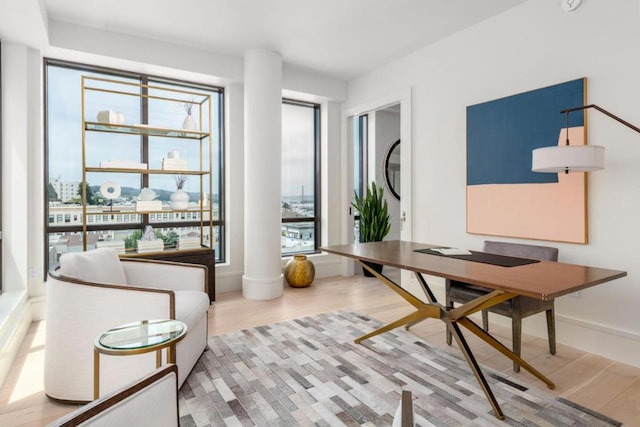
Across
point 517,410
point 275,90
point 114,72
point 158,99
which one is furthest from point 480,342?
point 114,72

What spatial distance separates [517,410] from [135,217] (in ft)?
12.5

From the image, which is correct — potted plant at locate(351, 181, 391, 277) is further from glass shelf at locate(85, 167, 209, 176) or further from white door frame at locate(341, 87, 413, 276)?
glass shelf at locate(85, 167, 209, 176)

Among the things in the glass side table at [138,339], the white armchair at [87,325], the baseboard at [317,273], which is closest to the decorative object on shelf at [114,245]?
the baseboard at [317,273]

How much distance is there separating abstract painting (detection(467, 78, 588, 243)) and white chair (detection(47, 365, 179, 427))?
9.56 feet

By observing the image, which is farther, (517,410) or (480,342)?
(480,342)

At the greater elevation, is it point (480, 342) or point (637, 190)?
point (637, 190)

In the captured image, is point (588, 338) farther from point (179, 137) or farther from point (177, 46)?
point (177, 46)

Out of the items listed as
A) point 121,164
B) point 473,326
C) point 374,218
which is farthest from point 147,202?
point 473,326

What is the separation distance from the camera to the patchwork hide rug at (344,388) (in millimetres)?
1868

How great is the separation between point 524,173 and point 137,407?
3.16 metres

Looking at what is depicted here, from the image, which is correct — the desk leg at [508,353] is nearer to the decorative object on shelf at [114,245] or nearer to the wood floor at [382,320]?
the wood floor at [382,320]

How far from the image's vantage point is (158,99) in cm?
418

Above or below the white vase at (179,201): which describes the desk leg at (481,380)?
below

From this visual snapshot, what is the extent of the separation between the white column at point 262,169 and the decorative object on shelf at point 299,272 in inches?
13.1
